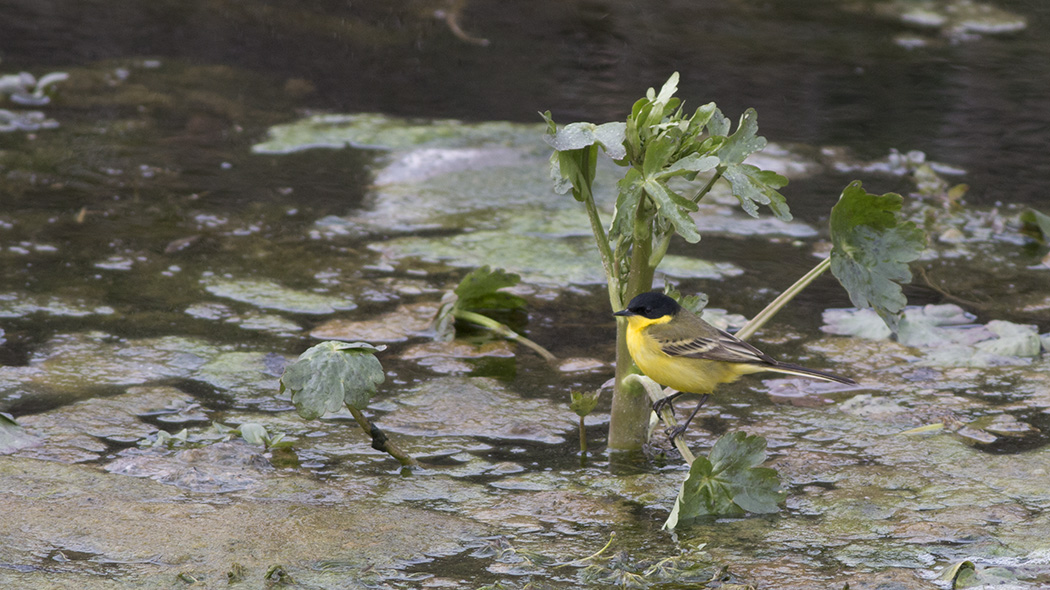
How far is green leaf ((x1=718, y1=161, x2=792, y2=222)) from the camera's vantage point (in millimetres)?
2605

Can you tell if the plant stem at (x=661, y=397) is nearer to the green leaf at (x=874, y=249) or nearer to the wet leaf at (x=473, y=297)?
the green leaf at (x=874, y=249)

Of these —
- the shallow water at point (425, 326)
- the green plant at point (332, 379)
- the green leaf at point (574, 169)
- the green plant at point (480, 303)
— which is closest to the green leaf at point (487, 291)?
the green plant at point (480, 303)

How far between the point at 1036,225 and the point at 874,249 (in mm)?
2655

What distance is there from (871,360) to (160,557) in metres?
Answer: 2.45

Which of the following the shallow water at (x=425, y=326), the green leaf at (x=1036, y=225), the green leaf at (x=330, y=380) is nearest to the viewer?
the shallow water at (x=425, y=326)

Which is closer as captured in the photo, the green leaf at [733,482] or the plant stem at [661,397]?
the green leaf at [733,482]

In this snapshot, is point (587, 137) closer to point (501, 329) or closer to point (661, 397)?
point (661, 397)

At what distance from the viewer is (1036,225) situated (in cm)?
503

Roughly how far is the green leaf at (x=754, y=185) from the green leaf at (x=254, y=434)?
4.65 ft

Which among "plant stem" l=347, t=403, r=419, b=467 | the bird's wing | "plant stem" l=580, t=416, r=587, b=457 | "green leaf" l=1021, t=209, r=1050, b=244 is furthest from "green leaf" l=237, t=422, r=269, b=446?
"green leaf" l=1021, t=209, r=1050, b=244

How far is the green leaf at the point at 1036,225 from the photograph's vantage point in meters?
4.79

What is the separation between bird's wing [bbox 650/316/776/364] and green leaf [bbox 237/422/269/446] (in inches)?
43.3

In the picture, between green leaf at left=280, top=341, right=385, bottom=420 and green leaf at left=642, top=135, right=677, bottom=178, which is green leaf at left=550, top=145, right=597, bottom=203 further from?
green leaf at left=280, top=341, right=385, bottom=420

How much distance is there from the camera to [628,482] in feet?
9.35
